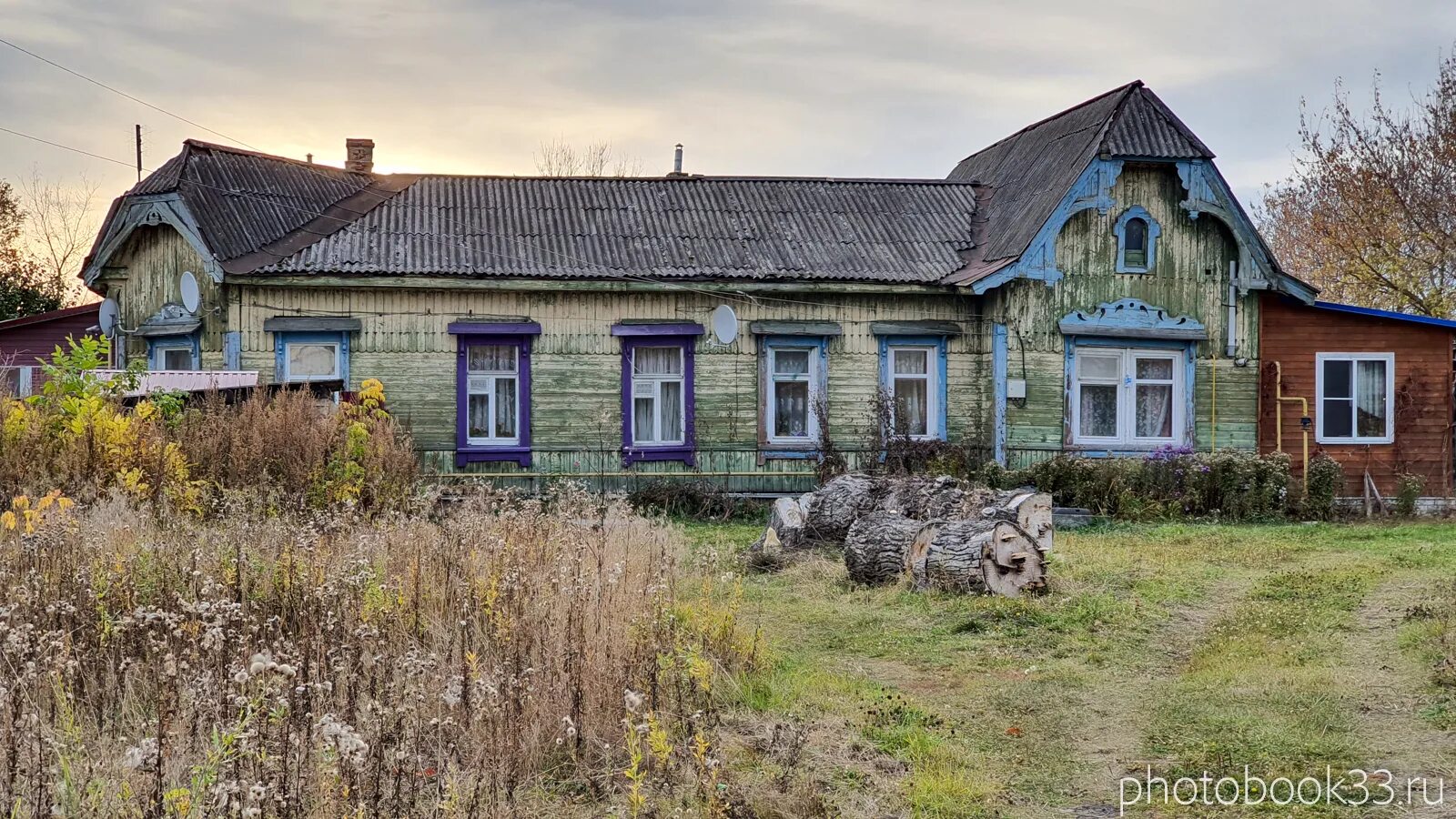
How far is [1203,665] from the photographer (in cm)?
830

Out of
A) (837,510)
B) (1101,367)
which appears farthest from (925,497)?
(1101,367)

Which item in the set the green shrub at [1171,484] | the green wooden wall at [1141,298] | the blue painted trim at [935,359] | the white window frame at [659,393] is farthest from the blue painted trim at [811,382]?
the green shrub at [1171,484]

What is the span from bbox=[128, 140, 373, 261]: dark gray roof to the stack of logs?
9.15 metres

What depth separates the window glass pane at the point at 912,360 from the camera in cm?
1873

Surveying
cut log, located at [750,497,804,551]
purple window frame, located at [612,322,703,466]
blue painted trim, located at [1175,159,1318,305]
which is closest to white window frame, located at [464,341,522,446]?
purple window frame, located at [612,322,703,466]

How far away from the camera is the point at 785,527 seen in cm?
1422

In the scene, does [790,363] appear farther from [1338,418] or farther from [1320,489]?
[1338,418]

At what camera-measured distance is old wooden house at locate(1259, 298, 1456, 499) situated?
18797 millimetres

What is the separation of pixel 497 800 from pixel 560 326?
1366 cm

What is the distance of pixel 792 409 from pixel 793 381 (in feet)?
1.34

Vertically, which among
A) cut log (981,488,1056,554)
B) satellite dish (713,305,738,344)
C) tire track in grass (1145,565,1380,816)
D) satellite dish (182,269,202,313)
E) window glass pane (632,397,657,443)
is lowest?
tire track in grass (1145,565,1380,816)

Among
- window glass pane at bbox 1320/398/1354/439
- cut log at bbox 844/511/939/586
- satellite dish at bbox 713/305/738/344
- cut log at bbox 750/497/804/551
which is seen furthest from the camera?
window glass pane at bbox 1320/398/1354/439

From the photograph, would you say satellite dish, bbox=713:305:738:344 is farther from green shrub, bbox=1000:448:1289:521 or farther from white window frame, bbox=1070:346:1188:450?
white window frame, bbox=1070:346:1188:450

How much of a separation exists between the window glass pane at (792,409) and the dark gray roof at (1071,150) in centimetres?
326
